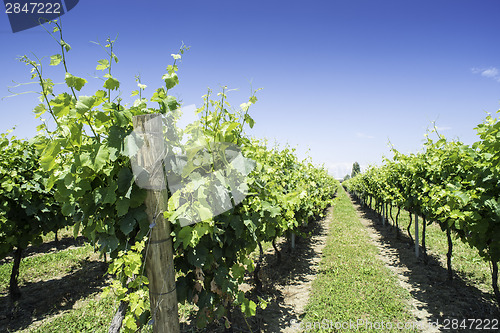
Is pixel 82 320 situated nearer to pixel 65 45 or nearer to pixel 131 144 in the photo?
pixel 131 144

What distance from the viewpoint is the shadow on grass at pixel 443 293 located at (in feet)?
14.8

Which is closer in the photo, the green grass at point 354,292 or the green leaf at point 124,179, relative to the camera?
the green leaf at point 124,179

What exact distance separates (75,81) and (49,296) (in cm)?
643

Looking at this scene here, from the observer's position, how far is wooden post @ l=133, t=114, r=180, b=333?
1761mm

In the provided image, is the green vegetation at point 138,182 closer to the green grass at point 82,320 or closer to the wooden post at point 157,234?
the wooden post at point 157,234

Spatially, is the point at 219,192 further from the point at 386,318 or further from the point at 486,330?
the point at 486,330

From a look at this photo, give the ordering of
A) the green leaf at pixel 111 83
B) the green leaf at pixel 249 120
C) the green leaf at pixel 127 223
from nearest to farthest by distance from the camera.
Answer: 1. the green leaf at pixel 111 83
2. the green leaf at pixel 127 223
3. the green leaf at pixel 249 120

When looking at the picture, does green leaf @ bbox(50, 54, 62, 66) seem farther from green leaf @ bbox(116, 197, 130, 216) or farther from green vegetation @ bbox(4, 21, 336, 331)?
green leaf @ bbox(116, 197, 130, 216)

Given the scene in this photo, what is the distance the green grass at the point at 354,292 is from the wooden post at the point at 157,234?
3166 millimetres

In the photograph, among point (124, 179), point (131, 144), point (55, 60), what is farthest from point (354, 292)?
point (55, 60)

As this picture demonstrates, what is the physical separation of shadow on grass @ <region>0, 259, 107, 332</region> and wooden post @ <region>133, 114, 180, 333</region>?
4400 mm

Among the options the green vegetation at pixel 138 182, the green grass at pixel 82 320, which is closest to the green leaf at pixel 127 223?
the green vegetation at pixel 138 182

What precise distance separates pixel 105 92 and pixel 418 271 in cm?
778

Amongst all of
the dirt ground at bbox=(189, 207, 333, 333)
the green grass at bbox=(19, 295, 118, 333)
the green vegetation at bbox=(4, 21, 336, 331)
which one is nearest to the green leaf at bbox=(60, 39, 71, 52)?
the green vegetation at bbox=(4, 21, 336, 331)
